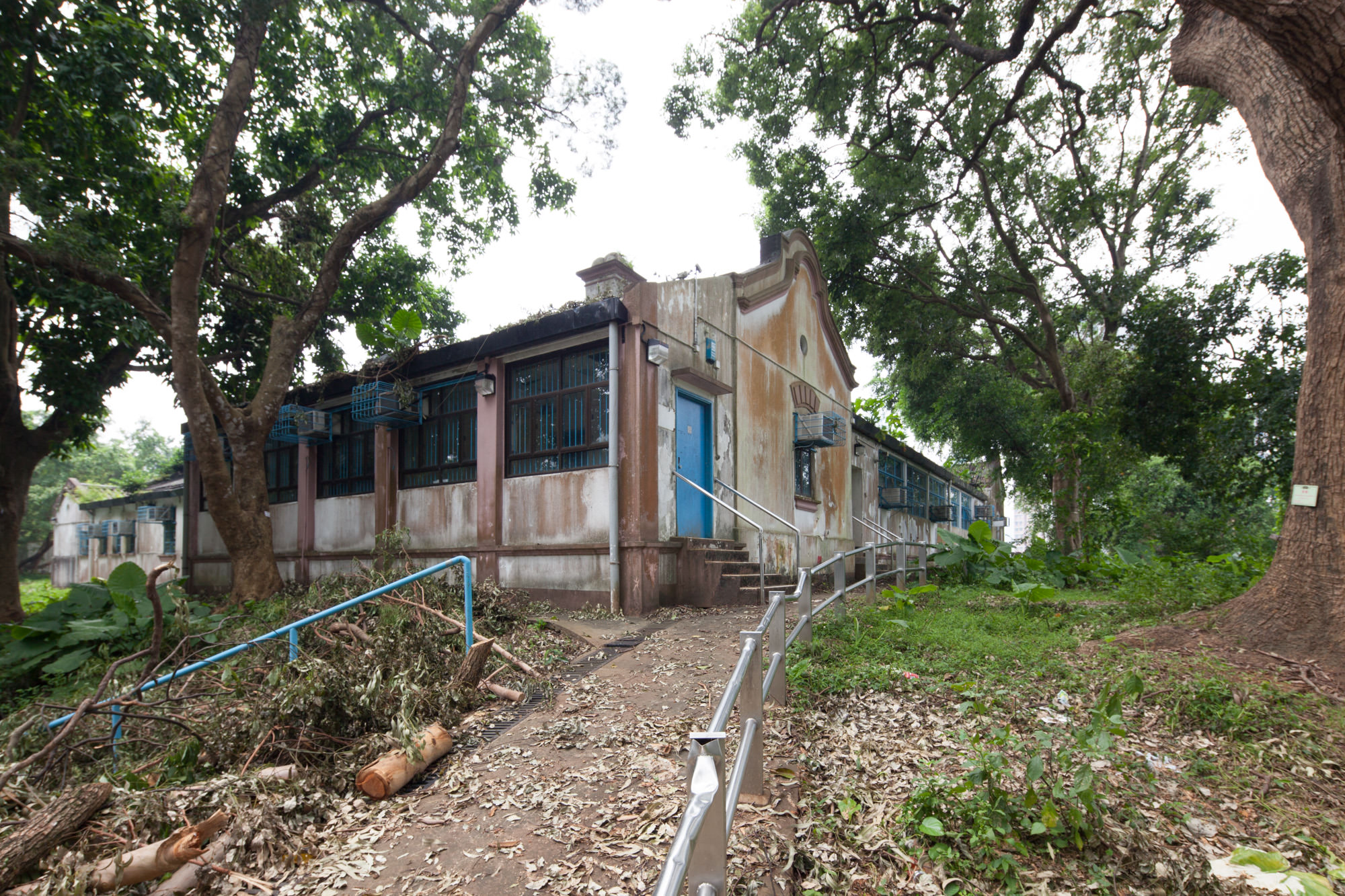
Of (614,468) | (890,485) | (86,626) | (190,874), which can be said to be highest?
(614,468)

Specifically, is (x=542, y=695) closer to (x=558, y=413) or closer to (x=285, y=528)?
(x=558, y=413)

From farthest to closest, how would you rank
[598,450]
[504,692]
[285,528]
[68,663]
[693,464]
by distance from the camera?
[285,528] < [693,464] < [598,450] < [68,663] < [504,692]

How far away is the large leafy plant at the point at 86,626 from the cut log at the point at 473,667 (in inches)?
128

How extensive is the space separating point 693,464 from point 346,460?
655 centimetres

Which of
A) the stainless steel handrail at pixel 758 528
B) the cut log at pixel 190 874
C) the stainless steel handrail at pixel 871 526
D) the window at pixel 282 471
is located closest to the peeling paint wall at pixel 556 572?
the stainless steel handrail at pixel 758 528

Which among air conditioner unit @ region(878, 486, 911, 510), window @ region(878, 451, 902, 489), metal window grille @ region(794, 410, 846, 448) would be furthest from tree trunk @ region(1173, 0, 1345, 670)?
window @ region(878, 451, 902, 489)

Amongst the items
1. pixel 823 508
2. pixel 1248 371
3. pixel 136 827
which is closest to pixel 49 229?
pixel 136 827

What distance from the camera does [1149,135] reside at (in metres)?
15.7

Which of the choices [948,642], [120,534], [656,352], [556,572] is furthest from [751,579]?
[120,534]

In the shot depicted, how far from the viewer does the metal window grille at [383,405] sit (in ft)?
35.0

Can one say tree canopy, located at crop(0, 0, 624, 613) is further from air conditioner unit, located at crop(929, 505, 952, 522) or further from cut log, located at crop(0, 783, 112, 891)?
air conditioner unit, located at crop(929, 505, 952, 522)

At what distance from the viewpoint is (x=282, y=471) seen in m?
13.8

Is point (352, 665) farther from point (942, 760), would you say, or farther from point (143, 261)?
point (143, 261)

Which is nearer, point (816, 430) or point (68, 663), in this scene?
point (68, 663)
